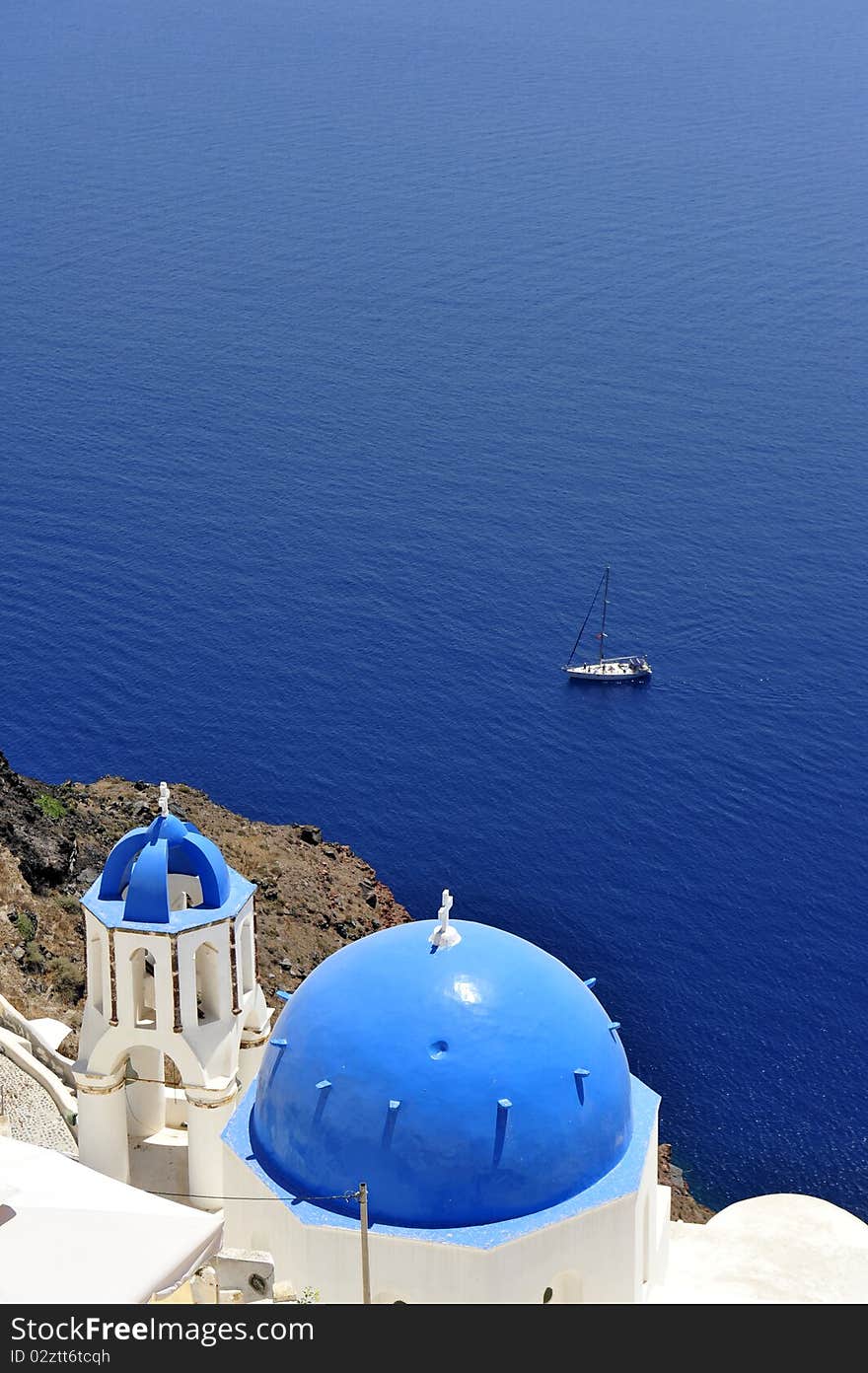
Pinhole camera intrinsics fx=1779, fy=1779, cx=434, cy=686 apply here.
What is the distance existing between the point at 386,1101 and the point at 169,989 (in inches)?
218

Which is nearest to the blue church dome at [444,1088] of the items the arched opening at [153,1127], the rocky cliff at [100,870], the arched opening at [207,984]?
the arched opening at [207,984]

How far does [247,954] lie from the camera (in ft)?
123

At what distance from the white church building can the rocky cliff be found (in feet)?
27.0

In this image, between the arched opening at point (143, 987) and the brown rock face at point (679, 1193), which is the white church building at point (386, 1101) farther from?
the brown rock face at point (679, 1193)

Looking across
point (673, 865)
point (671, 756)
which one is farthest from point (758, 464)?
point (673, 865)

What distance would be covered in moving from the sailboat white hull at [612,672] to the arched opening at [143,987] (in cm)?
6302

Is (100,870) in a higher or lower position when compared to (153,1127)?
lower

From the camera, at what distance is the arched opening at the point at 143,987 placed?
35969 millimetres

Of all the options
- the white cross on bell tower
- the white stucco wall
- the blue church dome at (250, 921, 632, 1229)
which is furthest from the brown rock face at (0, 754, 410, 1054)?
the white cross on bell tower

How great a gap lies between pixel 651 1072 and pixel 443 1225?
129 ft

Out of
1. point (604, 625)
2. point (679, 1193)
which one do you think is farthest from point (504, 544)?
point (679, 1193)

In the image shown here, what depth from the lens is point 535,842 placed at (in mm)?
84938

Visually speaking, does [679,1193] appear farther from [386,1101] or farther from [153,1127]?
[386,1101]
